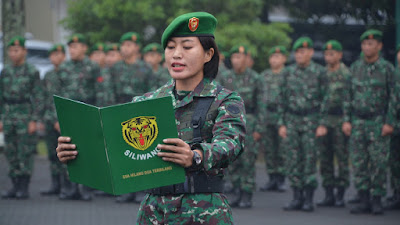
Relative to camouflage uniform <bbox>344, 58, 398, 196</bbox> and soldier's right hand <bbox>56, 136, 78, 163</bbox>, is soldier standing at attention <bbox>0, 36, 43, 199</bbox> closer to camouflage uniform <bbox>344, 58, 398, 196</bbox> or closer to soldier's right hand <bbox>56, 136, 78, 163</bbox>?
camouflage uniform <bbox>344, 58, 398, 196</bbox>

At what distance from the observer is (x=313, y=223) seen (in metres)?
7.86

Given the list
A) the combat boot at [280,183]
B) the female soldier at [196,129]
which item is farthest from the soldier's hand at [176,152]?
the combat boot at [280,183]

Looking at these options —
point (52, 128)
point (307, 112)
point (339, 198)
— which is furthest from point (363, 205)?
point (52, 128)

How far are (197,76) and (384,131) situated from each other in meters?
5.32

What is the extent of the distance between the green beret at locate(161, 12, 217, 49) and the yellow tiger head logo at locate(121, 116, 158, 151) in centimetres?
57

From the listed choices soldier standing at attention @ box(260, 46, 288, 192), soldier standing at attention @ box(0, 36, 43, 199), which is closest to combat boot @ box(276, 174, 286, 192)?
soldier standing at attention @ box(260, 46, 288, 192)

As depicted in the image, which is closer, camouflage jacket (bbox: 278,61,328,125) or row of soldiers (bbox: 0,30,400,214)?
row of soldiers (bbox: 0,30,400,214)

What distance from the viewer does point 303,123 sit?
8758 mm

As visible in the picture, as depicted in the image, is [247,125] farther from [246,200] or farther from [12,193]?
[12,193]

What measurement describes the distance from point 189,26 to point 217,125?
0.50 meters

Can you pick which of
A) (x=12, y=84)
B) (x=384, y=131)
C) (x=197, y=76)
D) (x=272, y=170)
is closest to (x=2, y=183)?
(x=12, y=84)

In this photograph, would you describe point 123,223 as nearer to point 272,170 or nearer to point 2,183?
point 272,170

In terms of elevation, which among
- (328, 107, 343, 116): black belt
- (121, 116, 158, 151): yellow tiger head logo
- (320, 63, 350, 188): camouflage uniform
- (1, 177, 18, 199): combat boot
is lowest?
(1, 177, 18, 199): combat boot

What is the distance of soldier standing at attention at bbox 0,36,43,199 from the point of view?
9.60m
